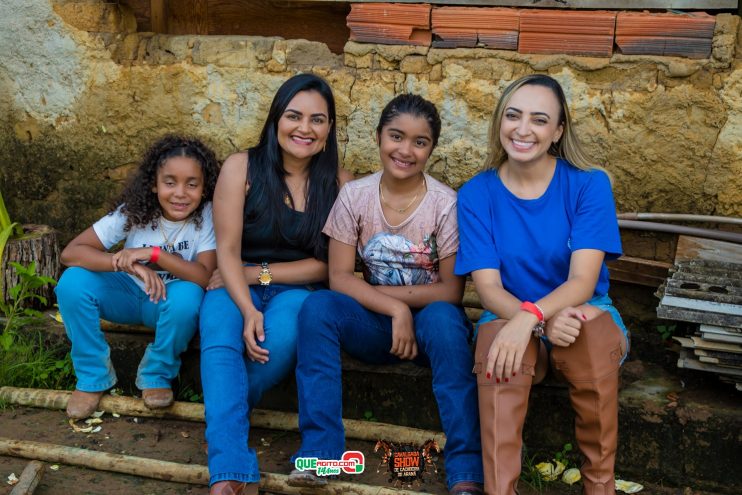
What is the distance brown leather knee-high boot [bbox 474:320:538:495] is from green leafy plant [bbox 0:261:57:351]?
2259mm

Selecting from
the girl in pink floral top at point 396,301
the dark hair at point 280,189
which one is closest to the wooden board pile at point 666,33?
the girl in pink floral top at point 396,301

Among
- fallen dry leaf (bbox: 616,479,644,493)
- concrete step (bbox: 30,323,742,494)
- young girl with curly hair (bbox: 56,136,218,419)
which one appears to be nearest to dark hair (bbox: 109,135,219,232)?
young girl with curly hair (bbox: 56,136,218,419)

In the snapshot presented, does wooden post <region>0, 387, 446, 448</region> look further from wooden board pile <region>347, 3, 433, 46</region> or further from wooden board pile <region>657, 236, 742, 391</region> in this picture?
wooden board pile <region>347, 3, 433, 46</region>

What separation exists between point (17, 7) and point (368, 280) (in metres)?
2.47

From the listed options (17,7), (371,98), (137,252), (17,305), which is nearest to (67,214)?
(17,305)

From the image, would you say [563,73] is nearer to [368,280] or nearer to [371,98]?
[371,98]

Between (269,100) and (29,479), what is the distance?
2085mm

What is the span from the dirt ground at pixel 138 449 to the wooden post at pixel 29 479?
7 centimetres

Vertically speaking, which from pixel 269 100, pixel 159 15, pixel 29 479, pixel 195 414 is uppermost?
pixel 159 15

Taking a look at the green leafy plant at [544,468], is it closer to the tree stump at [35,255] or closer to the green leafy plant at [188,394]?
the green leafy plant at [188,394]

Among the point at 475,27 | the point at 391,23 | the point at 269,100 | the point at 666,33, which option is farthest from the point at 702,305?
the point at 269,100

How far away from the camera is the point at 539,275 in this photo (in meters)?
3.09

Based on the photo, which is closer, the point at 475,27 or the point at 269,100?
the point at 475,27

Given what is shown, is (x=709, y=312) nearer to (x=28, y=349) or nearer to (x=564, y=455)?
(x=564, y=455)
